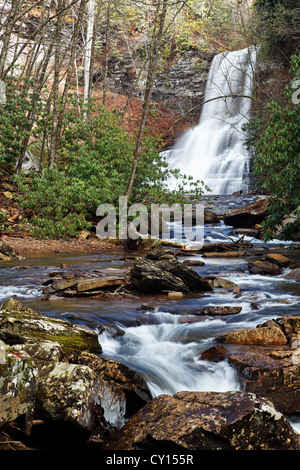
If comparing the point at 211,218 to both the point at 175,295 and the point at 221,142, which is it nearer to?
the point at 175,295

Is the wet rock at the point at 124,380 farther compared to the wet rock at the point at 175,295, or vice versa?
the wet rock at the point at 175,295

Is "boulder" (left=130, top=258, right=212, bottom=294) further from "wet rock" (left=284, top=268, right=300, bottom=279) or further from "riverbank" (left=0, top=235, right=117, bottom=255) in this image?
"riverbank" (left=0, top=235, right=117, bottom=255)

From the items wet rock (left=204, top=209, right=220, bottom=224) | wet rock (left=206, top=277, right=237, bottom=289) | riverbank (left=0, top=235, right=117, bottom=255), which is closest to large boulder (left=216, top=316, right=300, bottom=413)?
wet rock (left=206, top=277, right=237, bottom=289)

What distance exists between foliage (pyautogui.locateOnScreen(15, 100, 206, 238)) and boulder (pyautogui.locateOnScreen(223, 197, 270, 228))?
2463mm

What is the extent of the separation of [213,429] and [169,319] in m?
3.16

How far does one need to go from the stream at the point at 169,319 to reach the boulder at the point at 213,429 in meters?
0.90

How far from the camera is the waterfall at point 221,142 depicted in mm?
24312

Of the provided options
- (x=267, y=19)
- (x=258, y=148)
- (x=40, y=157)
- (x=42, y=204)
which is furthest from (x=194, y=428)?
(x=267, y=19)

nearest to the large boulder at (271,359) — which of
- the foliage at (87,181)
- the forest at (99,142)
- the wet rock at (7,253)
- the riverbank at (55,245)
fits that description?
the forest at (99,142)

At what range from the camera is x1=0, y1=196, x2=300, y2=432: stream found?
4391mm

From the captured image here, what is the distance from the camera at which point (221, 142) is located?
91.5 ft

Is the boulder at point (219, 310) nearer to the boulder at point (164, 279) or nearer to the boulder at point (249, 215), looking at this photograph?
the boulder at point (164, 279)
